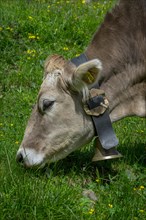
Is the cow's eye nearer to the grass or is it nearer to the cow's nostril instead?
the cow's nostril

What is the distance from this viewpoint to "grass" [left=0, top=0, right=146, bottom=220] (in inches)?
203

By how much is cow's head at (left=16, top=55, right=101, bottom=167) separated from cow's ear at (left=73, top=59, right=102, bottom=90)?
0.12m

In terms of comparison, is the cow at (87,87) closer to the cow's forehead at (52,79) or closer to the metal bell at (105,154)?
the cow's forehead at (52,79)

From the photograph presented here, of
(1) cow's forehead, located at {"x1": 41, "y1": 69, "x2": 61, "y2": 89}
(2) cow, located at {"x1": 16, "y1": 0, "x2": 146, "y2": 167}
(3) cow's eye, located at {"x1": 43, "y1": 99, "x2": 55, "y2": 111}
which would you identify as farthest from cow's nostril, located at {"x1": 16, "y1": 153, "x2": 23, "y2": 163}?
(1) cow's forehead, located at {"x1": 41, "y1": 69, "x2": 61, "y2": 89}

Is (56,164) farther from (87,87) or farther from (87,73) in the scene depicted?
(87,73)

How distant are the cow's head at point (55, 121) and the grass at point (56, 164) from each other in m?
0.20

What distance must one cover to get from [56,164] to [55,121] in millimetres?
513

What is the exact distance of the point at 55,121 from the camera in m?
5.90

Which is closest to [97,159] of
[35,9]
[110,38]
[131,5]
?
[110,38]

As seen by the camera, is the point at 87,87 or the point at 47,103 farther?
the point at 47,103

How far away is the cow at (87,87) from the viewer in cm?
586

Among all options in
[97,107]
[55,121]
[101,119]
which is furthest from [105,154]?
[55,121]

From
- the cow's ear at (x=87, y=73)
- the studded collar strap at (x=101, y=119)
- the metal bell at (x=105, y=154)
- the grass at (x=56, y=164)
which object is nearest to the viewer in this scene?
the grass at (x=56, y=164)

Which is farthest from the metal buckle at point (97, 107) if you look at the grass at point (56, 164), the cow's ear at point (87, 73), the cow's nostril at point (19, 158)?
the cow's nostril at point (19, 158)
